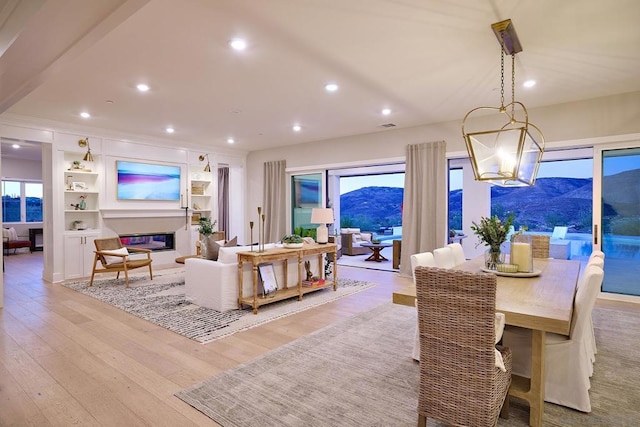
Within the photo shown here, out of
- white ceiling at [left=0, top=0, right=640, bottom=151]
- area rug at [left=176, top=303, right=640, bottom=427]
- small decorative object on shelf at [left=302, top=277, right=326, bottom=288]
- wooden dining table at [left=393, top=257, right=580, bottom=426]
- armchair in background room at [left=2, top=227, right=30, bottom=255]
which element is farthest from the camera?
armchair in background room at [left=2, top=227, right=30, bottom=255]

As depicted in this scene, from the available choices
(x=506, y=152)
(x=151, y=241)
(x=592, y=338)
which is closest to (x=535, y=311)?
(x=506, y=152)

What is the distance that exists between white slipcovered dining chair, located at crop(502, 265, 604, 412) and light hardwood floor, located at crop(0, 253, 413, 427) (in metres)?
1.99

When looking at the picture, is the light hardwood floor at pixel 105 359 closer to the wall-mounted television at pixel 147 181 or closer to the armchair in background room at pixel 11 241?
the wall-mounted television at pixel 147 181

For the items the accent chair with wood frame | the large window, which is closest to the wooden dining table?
the accent chair with wood frame

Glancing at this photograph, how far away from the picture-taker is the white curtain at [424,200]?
6.04 metres

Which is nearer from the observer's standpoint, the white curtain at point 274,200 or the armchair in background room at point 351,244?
the white curtain at point 274,200

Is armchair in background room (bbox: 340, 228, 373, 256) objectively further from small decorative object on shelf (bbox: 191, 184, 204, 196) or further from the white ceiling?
the white ceiling

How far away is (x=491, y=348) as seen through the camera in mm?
1698

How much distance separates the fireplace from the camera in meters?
7.26

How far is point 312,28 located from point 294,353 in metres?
2.73

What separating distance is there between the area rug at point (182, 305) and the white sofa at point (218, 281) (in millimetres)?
108

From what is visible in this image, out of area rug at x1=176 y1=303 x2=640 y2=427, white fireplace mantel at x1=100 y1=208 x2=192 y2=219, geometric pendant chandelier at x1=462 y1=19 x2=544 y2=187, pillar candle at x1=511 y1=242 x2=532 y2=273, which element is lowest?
area rug at x1=176 y1=303 x2=640 y2=427

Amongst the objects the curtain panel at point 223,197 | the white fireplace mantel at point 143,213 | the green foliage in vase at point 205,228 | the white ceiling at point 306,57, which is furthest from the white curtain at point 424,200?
the curtain panel at point 223,197

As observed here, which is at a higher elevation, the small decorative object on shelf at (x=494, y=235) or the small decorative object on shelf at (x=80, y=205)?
the small decorative object on shelf at (x=80, y=205)
